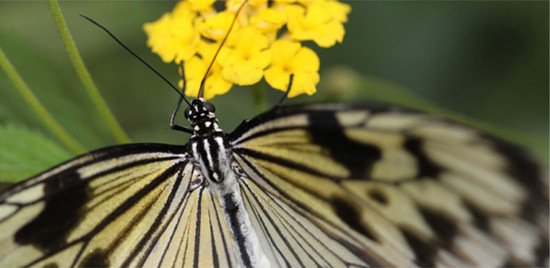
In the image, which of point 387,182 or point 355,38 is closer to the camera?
point 387,182

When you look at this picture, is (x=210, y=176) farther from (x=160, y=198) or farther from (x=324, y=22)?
(x=324, y=22)

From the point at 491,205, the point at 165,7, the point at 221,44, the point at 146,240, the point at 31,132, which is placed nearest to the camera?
the point at 491,205

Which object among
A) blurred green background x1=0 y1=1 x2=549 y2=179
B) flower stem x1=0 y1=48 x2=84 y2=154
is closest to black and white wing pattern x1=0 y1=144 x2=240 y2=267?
flower stem x1=0 y1=48 x2=84 y2=154

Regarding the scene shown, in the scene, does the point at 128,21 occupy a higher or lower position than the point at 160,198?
higher

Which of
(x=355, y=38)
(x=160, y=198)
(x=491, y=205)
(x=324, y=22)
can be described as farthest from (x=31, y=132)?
(x=355, y=38)

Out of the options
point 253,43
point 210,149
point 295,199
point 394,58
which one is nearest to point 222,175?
point 210,149

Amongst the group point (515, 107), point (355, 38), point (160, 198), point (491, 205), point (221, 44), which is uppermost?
point (355, 38)

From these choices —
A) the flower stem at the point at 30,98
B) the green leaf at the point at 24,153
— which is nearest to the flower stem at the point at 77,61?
the flower stem at the point at 30,98
